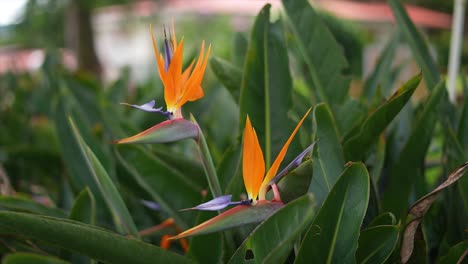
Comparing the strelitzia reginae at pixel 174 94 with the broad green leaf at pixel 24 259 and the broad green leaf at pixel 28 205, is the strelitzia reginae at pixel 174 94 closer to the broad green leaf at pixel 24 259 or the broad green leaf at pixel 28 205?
the broad green leaf at pixel 24 259

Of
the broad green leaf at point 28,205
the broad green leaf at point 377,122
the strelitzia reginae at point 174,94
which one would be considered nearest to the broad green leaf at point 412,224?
the broad green leaf at point 377,122

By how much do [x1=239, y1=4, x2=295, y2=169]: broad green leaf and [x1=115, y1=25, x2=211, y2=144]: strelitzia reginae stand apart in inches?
7.5

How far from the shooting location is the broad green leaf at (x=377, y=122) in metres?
0.67

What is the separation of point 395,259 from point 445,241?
131mm

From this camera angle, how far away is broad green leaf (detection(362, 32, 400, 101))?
1.14 meters

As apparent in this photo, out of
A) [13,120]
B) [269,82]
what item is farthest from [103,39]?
[269,82]

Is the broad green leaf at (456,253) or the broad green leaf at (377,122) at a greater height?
the broad green leaf at (377,122)

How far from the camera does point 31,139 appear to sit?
1.88 meters

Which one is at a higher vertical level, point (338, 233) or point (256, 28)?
point (256, 28)

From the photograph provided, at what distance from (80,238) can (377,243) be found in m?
0.30

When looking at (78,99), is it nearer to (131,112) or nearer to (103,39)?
(131,112)

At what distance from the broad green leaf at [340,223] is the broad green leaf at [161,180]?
0.25 metres

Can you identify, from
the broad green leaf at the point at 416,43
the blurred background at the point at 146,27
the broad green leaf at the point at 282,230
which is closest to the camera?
the broad green leaf at the point at 282,230

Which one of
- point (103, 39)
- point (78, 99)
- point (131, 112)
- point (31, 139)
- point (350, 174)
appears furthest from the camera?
point (103, 39)
